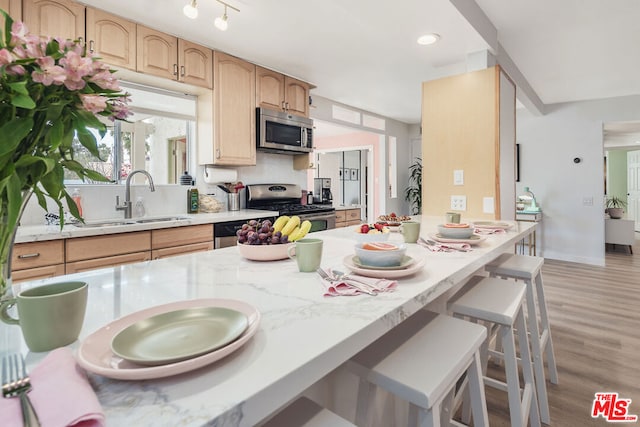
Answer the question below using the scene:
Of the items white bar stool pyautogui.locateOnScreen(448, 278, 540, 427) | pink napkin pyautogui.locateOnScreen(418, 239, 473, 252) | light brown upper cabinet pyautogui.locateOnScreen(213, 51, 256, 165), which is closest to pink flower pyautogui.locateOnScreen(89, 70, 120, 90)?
pink napkin pyautogui.locateOnScreen(418, 239, 473, 252)

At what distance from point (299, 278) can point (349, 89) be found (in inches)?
155

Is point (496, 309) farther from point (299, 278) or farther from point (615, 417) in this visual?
point (615, 417)

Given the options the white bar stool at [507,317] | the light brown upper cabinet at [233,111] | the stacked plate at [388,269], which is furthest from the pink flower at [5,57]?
the light brown upper cabinet at [233,111]

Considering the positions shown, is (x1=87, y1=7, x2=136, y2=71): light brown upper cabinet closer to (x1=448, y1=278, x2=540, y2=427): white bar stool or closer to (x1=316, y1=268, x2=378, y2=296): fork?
(x1=316, y1=268, x2=378, y2=296): fork

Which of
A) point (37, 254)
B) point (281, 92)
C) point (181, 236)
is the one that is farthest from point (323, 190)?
point (37, 254)

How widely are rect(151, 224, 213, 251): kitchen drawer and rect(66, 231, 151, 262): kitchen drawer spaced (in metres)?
0.06

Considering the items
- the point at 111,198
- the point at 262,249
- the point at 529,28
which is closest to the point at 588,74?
the point at 529,28

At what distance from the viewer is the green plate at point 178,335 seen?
0.51 meters

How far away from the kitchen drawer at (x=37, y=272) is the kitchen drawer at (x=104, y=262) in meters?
0.05

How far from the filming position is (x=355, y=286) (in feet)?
2.92

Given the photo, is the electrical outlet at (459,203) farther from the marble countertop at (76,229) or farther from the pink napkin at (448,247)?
the marble countertop at (76,229)

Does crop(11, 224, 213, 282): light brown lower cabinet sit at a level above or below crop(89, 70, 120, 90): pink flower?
below

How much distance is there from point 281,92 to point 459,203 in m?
2.23

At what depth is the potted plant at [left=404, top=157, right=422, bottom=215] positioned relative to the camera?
6723mm
